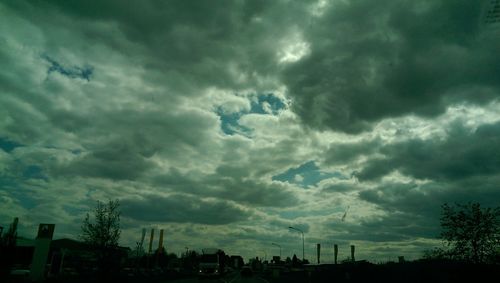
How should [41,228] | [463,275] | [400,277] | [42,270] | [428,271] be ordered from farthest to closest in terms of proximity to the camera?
[41,228]
[42,270]
[400,277]
[428,271]
[463,275]

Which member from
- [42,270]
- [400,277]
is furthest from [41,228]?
[400,277]

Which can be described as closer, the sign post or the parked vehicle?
the sign post

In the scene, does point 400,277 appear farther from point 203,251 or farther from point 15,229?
point 203,251

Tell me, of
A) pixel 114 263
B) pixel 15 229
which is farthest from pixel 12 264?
pixel 114 263

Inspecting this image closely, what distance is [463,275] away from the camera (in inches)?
781

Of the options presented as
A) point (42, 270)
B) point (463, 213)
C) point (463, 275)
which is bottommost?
point (42, 270)

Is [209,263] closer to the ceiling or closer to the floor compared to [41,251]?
closer to the floor

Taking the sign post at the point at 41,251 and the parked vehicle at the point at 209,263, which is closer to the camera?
the sign post at the point at 41,251

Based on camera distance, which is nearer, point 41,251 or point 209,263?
point 41,251

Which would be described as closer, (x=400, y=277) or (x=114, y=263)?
(x=400, y=277)

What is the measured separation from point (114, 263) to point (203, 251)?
25.1m

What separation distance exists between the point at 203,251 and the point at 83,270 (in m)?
23.8

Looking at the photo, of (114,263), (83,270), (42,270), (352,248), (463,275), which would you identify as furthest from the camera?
(352,248)

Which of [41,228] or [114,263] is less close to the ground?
[41,228]
